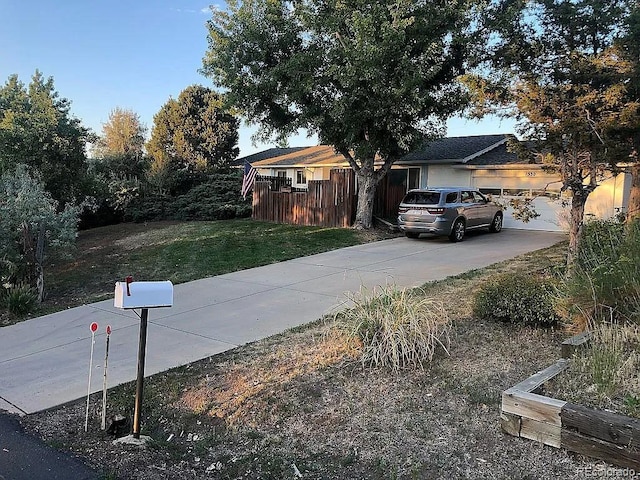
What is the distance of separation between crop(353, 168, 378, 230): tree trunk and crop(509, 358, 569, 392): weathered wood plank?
13.7 m

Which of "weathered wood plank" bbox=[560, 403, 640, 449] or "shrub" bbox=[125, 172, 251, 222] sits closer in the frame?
"weathered wood plank" bbox=[560, 403, 640, 449]

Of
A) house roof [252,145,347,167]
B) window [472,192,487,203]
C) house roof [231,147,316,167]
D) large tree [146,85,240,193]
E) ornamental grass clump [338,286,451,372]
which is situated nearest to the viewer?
ornamental grass clump [338,286,451,372]

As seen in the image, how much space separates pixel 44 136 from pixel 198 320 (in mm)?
15254

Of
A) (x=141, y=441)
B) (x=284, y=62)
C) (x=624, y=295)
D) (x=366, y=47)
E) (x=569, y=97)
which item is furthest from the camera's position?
(x=284, y=62)

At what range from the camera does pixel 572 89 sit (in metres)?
7.46

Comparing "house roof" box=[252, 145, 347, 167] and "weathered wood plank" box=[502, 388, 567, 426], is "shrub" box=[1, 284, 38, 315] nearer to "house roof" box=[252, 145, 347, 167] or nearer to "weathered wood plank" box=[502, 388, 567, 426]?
"weathered wood plank" box=[502, 388, 567, 426]

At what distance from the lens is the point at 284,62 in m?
15.7

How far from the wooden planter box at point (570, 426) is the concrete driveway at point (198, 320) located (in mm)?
3384

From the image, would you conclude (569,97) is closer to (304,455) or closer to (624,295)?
(624,295)

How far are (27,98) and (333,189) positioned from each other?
12552 millimetres

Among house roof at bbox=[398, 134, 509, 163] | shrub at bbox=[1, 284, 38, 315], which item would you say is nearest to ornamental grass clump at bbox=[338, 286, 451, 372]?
shrub at bbox=[1, 284, 38, 315]

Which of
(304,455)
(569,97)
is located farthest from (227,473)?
(569,97)

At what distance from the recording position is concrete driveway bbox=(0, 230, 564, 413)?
5.30 meters

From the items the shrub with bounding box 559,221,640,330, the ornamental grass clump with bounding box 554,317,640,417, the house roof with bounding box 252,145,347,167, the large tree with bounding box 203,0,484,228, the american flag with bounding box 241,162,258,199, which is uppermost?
the large tree with bounding box 203,0,484,228
